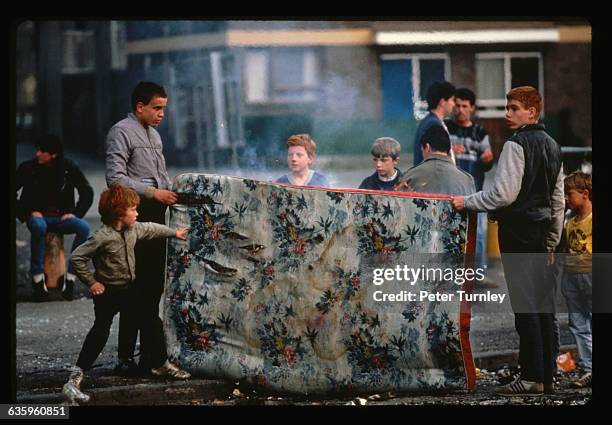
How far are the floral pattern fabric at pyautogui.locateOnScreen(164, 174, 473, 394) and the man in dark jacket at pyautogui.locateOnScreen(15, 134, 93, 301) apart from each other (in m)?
0.50

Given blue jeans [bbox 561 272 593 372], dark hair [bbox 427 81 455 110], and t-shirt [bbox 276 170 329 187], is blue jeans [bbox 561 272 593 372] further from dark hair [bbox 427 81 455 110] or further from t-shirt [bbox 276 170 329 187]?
t-shirt [bbox 276 170 329 187]

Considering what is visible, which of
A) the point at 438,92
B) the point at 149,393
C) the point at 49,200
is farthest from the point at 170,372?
the point at 438,92

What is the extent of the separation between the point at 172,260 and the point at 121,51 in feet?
3.56

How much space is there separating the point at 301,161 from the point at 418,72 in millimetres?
756

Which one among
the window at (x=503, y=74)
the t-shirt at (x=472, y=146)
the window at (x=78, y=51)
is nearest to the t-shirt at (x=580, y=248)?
the t-shirt at (x=472, y=146)

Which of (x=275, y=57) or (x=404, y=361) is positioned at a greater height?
(x=275, y=57)

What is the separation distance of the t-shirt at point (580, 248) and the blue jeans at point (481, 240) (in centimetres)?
42

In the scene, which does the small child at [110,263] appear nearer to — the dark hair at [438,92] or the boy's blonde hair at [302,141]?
the boy's blonde hair at [302,141]

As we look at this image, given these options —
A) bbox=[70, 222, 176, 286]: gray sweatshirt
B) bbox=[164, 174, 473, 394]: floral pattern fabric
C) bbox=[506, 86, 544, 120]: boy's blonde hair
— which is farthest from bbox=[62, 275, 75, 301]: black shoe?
bbox=[506, 86, 544, 120]: boy's blonde hair

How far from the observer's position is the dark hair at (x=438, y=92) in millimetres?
6090

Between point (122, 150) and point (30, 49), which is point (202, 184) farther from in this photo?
point (30, 49)

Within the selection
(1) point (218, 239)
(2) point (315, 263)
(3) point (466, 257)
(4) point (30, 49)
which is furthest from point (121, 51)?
(3) point (466, 257)

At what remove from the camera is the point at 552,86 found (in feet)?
19.9

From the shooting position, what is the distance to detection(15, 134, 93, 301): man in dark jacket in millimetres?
6055
